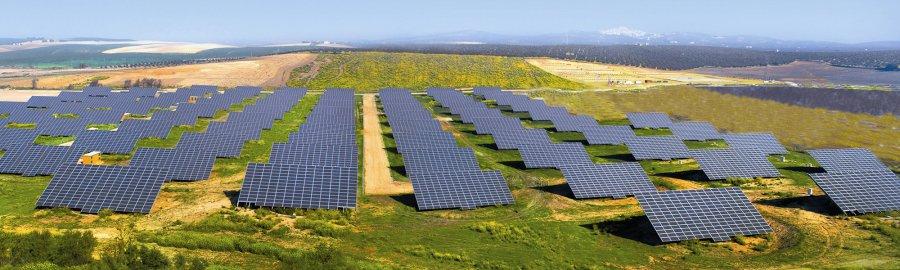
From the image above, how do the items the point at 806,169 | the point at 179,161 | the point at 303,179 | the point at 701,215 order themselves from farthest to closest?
1. the point at 806,169
2. the point at 179,161
3. the point at 303,179
4. the point at 701,215

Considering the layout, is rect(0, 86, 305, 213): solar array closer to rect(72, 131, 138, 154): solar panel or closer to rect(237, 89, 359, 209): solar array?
rect(72, 131, 138, 154): solar panel

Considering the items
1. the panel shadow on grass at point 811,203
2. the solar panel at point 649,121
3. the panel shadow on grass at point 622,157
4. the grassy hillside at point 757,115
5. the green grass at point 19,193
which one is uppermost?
the solar panel at point 649,121

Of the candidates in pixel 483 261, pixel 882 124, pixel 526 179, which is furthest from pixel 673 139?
pixel 882 124

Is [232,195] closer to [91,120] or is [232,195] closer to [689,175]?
[91,120]

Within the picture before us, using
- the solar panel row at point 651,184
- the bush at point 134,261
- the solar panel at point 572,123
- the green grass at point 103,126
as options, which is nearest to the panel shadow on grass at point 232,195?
the bush at point 134,261

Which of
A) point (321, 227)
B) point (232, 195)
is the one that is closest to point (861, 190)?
point (321, 227)

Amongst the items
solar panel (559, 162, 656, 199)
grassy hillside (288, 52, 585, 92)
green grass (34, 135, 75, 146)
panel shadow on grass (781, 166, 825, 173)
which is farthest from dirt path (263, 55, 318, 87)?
panel shadow on grass (781, 166, 825, 173)

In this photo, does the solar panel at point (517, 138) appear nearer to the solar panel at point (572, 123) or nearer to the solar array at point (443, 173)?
the solar array at point (443, 173)
